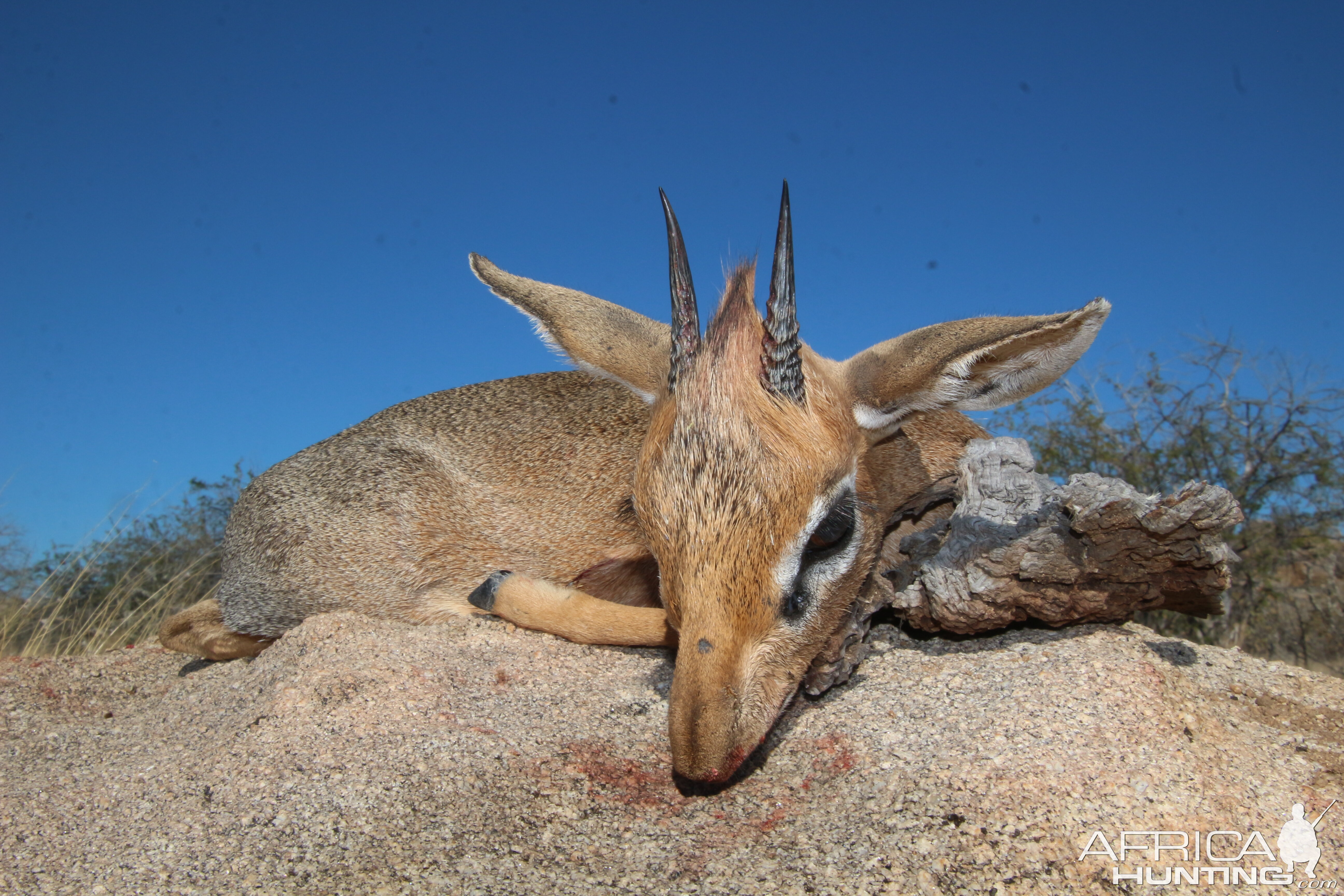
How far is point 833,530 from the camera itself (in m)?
3.79

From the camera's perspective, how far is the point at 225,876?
3385mm

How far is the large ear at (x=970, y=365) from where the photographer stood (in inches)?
149

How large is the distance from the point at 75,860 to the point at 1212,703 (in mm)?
5817

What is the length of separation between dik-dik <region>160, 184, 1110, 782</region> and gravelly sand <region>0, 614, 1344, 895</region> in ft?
1.51

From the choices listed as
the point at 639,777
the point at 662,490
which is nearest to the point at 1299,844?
the point at 639,777

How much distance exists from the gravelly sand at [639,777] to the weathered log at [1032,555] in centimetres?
23

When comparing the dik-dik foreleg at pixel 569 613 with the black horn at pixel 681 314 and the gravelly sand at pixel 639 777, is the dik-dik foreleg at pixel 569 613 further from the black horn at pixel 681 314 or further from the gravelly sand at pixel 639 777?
the black horn at pixel 681 314

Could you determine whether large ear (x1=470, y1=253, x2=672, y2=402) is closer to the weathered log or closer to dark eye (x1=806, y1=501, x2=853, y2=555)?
dark eye (x1=806, y1=501, x2=853, y2=555)

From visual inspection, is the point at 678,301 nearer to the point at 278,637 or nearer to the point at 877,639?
the point at 877,639

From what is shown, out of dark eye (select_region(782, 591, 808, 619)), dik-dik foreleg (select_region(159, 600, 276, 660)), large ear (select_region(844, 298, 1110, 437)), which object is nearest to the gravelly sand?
dark eye (select_region(782, 591, 808, 619))

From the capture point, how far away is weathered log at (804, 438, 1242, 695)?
13.8 ft

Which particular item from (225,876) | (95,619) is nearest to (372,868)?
(225,876)

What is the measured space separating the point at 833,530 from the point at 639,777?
151cm

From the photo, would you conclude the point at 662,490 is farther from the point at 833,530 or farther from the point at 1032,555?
the point at 1032,555
